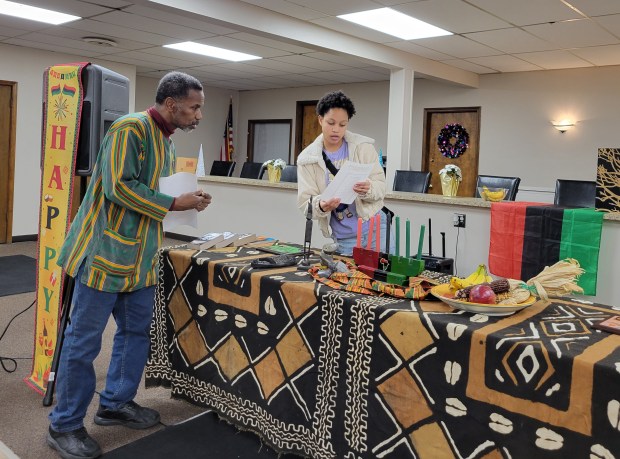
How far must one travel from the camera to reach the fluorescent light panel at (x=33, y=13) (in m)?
5.03

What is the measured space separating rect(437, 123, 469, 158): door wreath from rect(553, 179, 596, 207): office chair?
12.8ft

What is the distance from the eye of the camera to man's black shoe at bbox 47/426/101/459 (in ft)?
6.12

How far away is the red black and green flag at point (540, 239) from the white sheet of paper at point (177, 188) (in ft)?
6.99

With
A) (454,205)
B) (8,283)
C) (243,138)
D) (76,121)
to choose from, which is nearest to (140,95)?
(243,138)

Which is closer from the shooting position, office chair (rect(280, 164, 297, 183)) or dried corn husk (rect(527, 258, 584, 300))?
dried corn husk (rect(527, 258, 584, 300))

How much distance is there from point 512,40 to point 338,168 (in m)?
3.97

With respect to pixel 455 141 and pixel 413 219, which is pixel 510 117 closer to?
pixel 455 141

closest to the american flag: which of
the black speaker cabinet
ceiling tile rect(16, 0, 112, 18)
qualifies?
ceiling tile rect(16, 0, 112, 18)

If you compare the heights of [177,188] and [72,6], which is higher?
[72,6]

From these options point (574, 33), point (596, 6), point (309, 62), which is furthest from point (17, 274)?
point (574, 33)

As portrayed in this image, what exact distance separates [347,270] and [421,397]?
521mm

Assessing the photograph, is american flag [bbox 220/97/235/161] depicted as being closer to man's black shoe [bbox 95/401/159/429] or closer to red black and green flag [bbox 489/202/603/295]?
red black and green flag [bbox 489/202/603/295]

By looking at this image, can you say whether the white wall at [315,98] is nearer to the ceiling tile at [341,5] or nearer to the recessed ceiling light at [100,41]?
the recessed ceiling light at [100,41]

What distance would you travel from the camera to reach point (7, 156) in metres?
6.62
